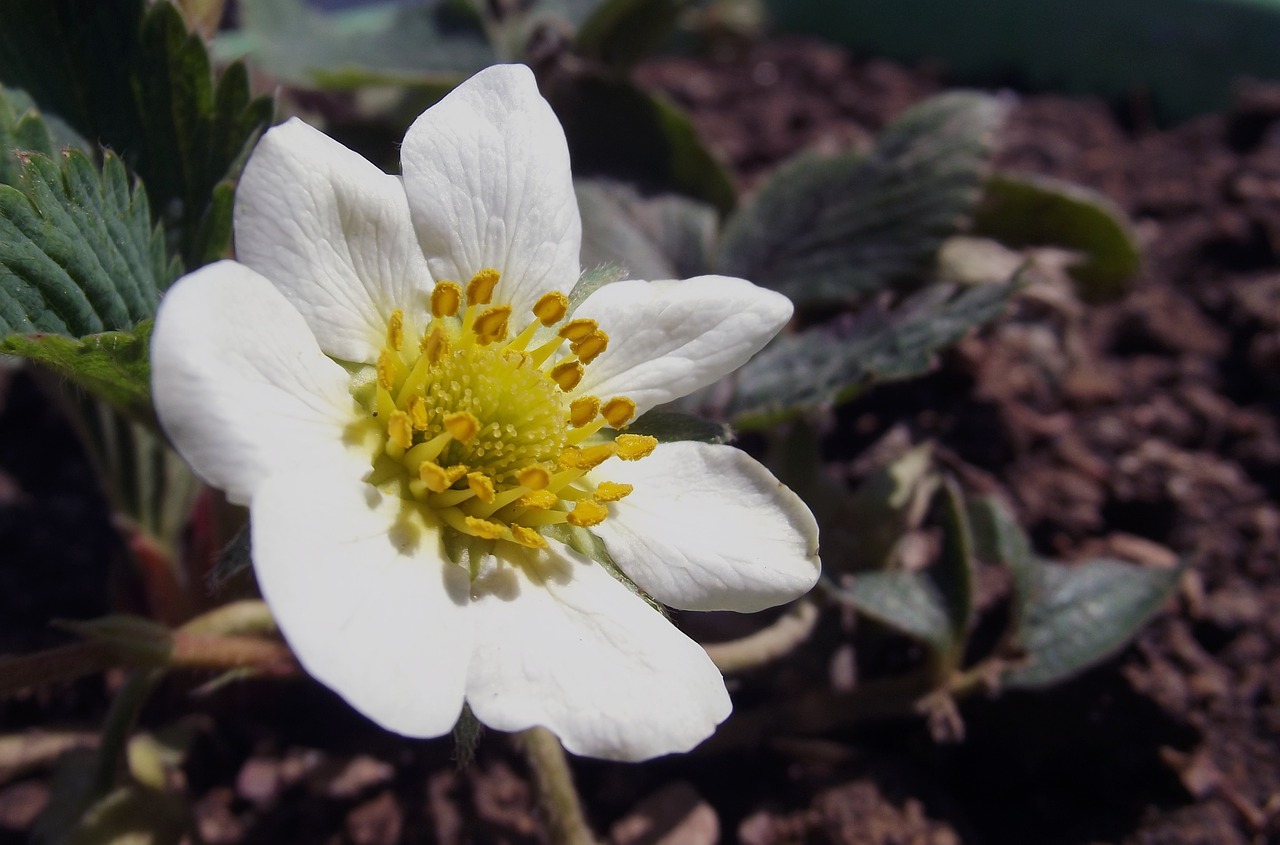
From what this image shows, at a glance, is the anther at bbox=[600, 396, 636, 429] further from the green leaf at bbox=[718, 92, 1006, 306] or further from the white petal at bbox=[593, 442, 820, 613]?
the green leaf at bbox=[718, 92, 1006, 306]

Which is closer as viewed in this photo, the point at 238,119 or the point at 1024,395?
the point at 238,119

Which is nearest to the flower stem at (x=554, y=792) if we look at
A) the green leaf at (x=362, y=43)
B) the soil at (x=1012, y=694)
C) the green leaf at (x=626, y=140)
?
the soil at (x=1012, y=694)

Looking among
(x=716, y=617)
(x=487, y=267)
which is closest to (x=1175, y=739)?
(x=716, y=617)

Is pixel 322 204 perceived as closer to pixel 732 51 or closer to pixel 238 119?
pixel 238 119

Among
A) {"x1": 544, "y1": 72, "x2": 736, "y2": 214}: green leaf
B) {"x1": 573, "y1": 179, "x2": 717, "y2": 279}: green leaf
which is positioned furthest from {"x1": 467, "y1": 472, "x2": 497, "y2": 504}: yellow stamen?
{"x1": 544, "y1": 72, "x2": 736, "y2": 214}: green leaf

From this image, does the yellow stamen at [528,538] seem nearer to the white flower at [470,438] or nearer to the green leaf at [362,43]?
the white flower at [470,438]
